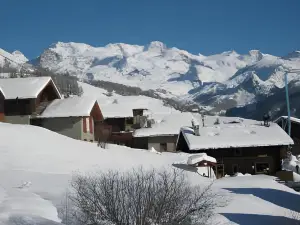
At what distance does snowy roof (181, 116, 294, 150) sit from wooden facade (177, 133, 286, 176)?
2.34ft

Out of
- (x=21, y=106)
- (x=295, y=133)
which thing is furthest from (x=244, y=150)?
(x=295, y=133)

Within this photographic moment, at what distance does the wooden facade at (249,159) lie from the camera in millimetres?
49125

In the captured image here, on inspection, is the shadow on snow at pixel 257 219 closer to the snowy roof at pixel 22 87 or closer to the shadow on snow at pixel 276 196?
the shadow on snow at pixel 276 196

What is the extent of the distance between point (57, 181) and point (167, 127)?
44105 mm

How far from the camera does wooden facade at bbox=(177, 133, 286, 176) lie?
161ft

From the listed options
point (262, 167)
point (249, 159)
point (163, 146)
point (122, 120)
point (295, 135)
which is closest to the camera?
point (249, 159)

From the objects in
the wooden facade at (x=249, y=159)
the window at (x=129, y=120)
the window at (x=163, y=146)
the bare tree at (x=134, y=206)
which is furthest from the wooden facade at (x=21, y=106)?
the bare tree at (x=134, y=206)

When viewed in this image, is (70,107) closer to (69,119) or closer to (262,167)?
(69,119)

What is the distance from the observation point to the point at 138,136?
63844 millimetres

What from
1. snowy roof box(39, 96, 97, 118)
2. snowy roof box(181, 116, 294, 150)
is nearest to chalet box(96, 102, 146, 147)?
snowy roof box(39, 96, 97, 118)

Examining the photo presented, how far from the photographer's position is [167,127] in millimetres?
Result: 67125

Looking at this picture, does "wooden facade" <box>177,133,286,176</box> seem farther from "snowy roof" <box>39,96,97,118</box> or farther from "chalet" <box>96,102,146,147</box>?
"chalet" <box>96,102,146,147</box>

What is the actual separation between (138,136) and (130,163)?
28.8m

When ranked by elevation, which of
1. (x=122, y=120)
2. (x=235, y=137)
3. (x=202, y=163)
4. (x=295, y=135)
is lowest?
(x=202, y=163)
